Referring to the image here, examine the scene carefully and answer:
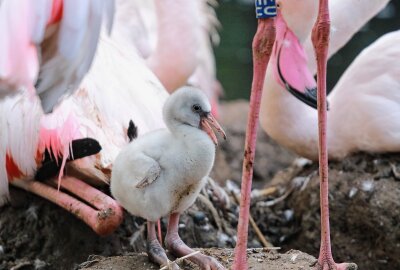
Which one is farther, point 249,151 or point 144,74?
point 144,74

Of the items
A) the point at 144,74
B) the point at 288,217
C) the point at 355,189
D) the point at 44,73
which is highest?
the point at 44,73

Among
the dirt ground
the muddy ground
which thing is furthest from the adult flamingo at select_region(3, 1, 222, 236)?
the dirt ground

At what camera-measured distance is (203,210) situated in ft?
11.4

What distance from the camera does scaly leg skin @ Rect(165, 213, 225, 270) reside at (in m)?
2.57

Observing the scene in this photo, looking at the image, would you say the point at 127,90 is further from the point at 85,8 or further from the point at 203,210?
the point at 85,8

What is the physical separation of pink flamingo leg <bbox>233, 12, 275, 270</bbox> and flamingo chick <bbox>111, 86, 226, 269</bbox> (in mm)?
117

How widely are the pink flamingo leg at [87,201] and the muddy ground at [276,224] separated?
0.13 metres

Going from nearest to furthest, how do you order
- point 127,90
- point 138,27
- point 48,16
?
1. point 48,16
2. point 127,90
3. point 138,27

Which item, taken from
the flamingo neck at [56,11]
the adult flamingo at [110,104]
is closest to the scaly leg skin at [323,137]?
the adult flamingo at [110,104]

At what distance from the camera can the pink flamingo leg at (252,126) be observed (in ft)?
8.20

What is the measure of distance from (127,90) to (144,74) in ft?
0.83

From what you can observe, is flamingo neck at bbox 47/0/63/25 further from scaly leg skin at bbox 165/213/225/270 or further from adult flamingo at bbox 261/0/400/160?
adult flamingo at bbox 261/0/400/160

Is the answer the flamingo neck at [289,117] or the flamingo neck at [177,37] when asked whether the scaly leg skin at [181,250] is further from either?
the flamingo neck at [177,37]

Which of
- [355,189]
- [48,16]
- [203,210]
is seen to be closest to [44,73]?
[48,16]
